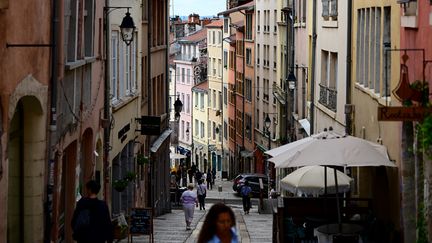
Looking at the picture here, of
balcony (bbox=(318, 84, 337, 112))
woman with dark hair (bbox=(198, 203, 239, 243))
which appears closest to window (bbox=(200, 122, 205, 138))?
balcony (bbox=(318, 84, 337, 112))

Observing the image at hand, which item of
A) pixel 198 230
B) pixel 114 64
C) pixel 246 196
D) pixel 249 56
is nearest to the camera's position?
pixel 198 230

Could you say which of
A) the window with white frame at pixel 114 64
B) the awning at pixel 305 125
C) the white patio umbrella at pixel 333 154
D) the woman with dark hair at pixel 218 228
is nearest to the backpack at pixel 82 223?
the woman with dark hair at pixel 218 228

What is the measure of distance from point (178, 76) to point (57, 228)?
9309cm

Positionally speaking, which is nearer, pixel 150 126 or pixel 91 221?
pixel 91 221

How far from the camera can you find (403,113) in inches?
587

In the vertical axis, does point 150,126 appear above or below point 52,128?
below

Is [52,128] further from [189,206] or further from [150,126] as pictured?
[150,126]

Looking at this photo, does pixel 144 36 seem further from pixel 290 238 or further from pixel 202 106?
pixel 202 106

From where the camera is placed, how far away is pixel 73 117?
851 inches

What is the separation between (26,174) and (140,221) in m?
6.67

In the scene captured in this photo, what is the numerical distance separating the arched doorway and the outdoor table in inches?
185

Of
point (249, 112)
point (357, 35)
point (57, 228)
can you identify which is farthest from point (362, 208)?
point (249, 112)

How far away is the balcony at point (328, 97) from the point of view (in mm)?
31875

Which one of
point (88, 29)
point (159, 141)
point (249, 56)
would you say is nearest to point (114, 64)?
point (88, 29)
